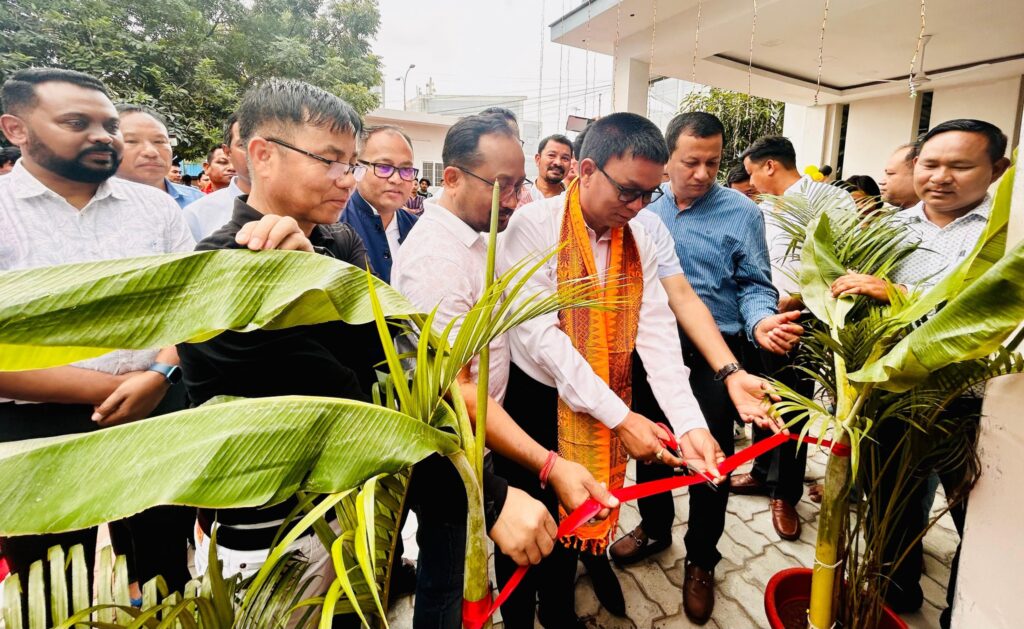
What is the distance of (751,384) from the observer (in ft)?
6.40

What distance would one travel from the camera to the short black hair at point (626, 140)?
1850 mm

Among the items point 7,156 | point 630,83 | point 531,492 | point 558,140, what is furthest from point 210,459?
point 630,83

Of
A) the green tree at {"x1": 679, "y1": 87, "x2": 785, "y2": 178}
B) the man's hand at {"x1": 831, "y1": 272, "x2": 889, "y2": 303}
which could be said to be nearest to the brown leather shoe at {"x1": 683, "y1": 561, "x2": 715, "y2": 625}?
the man's hand at {"x1": 831, "y1": 272, "x2": 889, "y2": 303}

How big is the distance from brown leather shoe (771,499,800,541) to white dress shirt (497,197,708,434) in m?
1.46

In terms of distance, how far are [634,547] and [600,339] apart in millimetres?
1364

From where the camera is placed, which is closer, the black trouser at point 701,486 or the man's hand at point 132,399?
the man's hand at point 132,399

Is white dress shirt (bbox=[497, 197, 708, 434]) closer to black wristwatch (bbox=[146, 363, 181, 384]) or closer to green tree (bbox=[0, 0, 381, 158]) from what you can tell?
black wristwatch (bbox=[146, 363, 181, 384])

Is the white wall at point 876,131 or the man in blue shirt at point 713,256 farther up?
the white wall at point 876,131

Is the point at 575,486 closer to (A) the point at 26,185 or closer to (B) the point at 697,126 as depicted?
(B) the point at 697,126

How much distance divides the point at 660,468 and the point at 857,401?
1350 millimetres

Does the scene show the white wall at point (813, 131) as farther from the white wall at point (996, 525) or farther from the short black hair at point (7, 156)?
the short black hair at point (7, 156)

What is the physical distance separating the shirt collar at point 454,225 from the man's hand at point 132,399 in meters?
1.17

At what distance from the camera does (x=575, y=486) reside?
4.49 ft

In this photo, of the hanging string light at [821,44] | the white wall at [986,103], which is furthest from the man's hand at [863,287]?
the white wall at [986,103]
